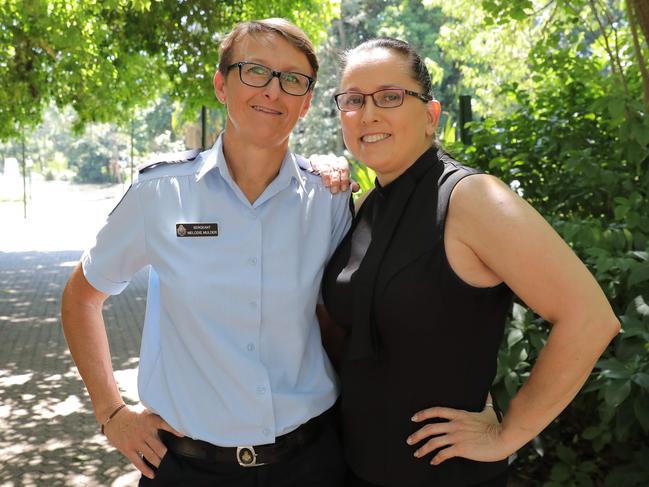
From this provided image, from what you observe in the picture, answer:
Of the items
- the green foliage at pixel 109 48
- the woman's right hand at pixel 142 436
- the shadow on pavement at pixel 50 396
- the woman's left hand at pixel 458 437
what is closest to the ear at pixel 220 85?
the woman's right hand at pixel 142 436

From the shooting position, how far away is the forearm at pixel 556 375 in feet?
6.95

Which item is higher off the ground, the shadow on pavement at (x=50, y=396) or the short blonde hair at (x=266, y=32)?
the short blonde hair at (x=266, y=32)

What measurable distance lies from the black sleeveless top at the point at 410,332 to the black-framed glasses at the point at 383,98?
17 centimetres

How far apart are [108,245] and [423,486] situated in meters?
1.20

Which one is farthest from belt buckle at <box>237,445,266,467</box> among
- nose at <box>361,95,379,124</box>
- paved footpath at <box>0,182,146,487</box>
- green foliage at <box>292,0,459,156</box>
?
green foliage at <box>292,0,459,156</box>

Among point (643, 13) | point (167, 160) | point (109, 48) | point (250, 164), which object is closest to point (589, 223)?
point (643, 13)

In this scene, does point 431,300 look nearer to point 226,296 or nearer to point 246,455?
point 226,296

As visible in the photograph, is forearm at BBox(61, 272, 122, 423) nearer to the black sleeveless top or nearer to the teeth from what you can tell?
the black sleeveless top

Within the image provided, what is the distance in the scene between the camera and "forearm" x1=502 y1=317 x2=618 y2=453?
6.95 feet

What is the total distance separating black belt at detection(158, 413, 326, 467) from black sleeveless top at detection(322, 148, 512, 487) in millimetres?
125

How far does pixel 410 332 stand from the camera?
2223 mm

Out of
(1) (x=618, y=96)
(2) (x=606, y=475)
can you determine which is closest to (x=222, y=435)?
(2) (x=606, y=475)

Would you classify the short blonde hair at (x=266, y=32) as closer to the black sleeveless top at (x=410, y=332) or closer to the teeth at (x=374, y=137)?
the teeth at (x=374, y=137)

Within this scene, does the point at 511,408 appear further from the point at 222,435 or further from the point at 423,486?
the point at 222,435
